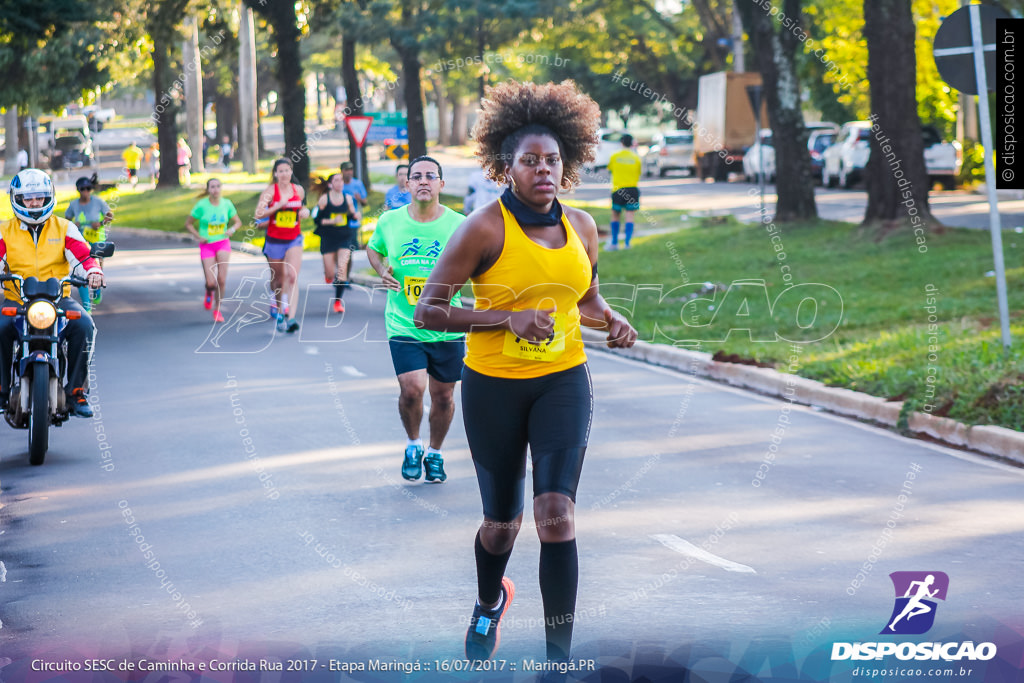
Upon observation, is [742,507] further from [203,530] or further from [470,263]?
[470,263]

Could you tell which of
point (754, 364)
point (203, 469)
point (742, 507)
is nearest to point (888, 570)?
point (742, 507)

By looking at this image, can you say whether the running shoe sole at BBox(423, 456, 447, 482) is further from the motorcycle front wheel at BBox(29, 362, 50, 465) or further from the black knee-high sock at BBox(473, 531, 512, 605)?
the black knee-high sock at BBox(473, 531, 512, 605)

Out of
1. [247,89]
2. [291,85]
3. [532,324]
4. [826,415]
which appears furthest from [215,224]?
[247,89]

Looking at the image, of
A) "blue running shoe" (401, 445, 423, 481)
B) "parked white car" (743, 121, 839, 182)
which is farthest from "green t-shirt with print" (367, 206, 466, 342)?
"parked white car" (743, 121, 839, 182)

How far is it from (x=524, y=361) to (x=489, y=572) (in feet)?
2.65

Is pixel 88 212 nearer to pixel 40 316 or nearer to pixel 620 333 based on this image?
pixel 40 316

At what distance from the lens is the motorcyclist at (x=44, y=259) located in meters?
9.40

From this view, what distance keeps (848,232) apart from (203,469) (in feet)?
49.3

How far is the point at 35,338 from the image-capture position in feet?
30.4

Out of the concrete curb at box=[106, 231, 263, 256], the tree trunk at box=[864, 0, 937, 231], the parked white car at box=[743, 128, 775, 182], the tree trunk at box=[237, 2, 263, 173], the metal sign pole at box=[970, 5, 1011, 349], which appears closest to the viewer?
the metal sign pole at box=[970, 5, 1011, 349]

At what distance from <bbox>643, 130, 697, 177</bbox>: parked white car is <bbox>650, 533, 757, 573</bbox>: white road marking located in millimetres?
44090

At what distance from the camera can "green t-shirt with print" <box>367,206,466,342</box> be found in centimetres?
829

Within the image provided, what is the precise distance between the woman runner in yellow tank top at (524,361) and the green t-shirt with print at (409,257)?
3.10m

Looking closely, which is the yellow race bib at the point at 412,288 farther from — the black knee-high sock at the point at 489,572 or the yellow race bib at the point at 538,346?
the yellow race bib at the point at 538,346
